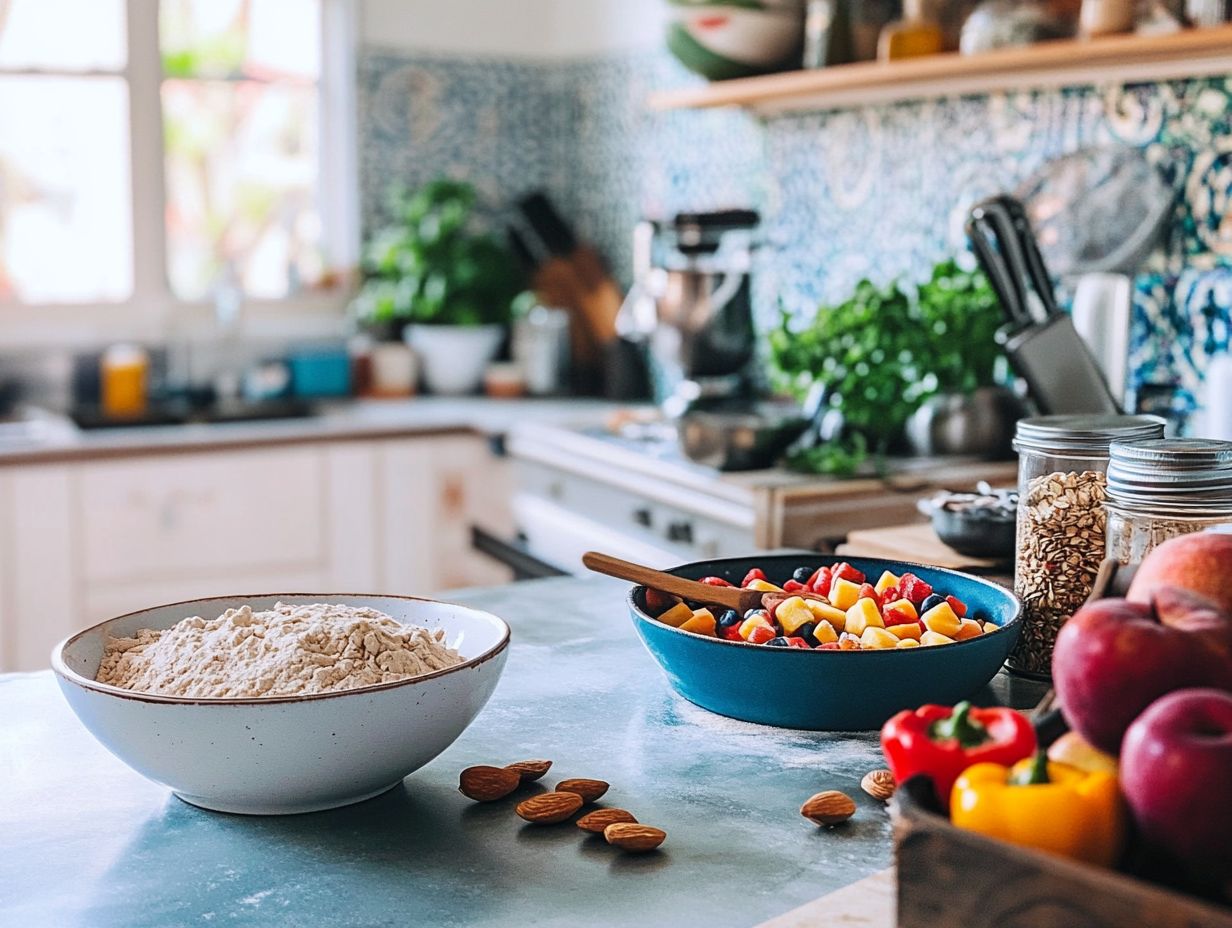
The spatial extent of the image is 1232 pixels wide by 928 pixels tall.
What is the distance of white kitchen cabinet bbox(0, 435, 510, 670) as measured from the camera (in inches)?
129

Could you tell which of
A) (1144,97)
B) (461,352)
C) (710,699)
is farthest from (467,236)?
(710,699)

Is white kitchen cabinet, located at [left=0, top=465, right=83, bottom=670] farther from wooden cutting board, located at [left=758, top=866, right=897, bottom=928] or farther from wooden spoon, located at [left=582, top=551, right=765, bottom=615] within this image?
wooden cutting board, located at [left=758, top=866, right=897, bottom=928]

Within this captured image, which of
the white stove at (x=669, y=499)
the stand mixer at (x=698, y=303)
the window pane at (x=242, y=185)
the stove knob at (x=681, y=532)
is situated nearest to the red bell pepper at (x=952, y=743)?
the white stove at (x=669, y=499)

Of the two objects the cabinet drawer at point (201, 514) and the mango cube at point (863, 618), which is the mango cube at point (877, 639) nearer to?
the mango cube at point (863, 618)

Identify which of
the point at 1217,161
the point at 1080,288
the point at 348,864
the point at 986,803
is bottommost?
the point at 348,864

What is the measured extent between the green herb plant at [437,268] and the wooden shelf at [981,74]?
871 mm

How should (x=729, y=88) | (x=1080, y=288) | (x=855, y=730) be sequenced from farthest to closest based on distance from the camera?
1. (x=729, y=88)
2. (x=1080, y=288)
3. (x=855, y=730)

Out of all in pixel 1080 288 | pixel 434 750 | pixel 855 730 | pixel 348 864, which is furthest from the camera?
pixel 1080 288

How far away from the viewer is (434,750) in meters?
1.17

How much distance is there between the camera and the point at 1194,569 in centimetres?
99

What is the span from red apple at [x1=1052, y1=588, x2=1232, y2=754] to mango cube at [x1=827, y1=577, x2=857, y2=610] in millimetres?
506

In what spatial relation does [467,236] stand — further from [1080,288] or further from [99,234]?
[1080,288]

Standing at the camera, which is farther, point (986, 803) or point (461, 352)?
point (461, 352)

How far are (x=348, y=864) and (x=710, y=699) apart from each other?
1.35ft
